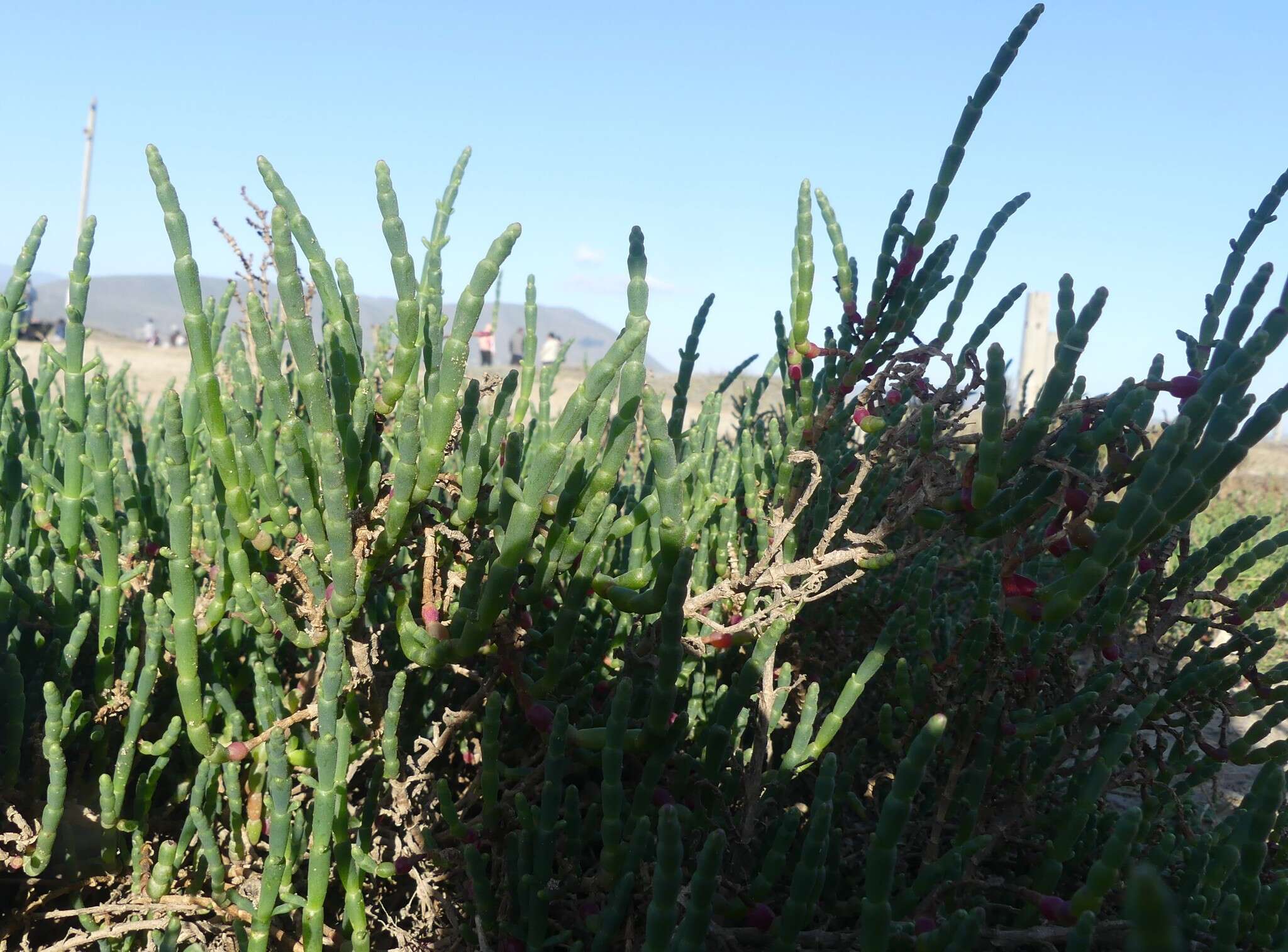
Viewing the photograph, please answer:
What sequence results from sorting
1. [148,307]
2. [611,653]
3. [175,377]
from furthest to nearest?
[148,307] → [175,377] → [611,653]

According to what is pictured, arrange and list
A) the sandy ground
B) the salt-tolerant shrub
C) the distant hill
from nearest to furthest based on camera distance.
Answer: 1. the salt-tolerant shrub
2. the sandy ground
3. the distant hill

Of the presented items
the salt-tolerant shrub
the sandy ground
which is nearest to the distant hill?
the sandy ground

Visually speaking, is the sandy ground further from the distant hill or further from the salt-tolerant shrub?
the distant hill

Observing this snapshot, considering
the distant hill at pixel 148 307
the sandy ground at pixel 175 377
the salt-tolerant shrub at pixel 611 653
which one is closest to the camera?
the salt-tolerant shrub at pixel 611 653

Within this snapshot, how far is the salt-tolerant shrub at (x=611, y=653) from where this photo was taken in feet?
3.82

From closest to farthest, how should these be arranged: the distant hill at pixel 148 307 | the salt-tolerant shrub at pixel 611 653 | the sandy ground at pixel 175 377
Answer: the salt-tolerant shrub at pixel 611 653, the sandy ground at pixel 175 377, the distant hill at pixel 148 307

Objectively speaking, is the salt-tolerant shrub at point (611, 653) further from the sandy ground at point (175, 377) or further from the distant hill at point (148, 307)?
the distant hill at point (148, 307)

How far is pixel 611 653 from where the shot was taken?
1.89 m

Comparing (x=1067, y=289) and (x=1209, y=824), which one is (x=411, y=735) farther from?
(x=1209, y=824)

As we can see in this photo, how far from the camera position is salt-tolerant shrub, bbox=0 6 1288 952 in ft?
3.82

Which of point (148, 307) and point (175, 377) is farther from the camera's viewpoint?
point (148, 307)

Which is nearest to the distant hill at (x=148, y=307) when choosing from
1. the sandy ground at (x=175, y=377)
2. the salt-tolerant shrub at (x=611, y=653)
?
the sandy ground at (x=175, y=377)

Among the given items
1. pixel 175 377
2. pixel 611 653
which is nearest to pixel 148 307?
pixel 175 377

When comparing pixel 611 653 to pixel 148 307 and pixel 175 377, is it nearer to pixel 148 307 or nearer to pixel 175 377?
pixel 175 377
